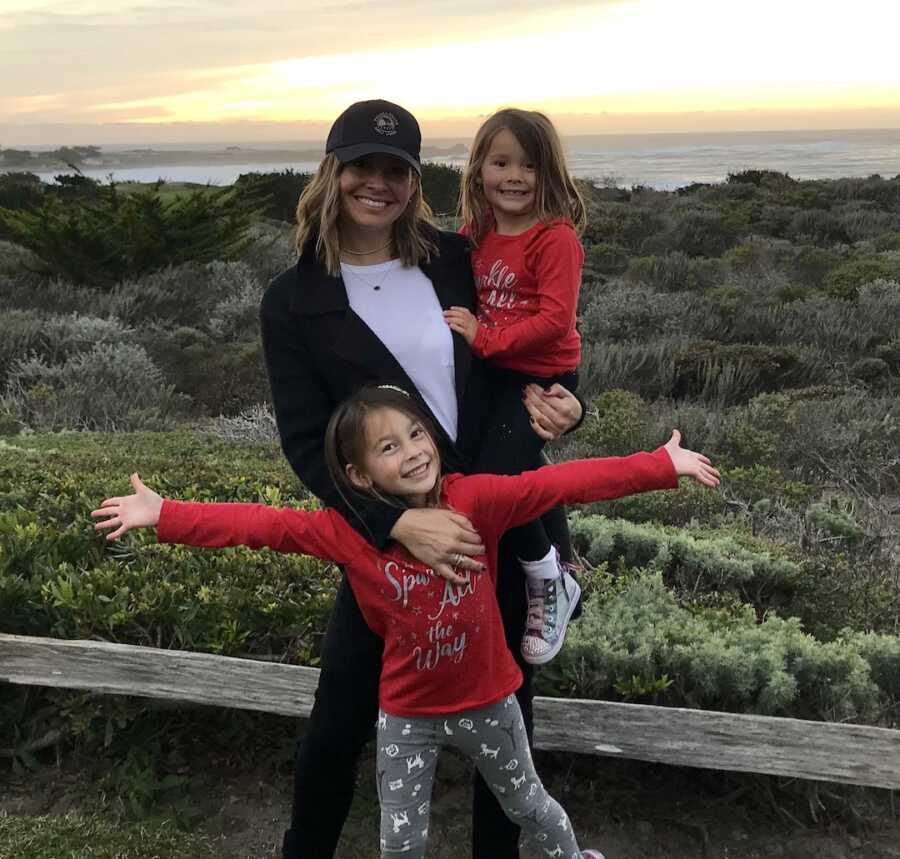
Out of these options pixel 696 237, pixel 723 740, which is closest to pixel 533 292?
pixel 723 740

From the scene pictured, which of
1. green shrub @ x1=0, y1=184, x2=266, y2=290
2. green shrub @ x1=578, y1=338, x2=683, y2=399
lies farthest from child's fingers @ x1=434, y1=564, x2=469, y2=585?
green shrub @ x1=0, y1=184, x2=266, y2=290

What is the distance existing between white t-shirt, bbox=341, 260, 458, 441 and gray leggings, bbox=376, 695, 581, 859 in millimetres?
753

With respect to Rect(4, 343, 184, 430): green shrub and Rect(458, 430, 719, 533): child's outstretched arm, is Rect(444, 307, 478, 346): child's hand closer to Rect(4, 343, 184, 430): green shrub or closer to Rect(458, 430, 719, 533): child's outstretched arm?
Rect(458, 430, 719, 533): child's outstretched arm

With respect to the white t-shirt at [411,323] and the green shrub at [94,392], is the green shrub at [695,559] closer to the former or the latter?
the white t-shirt at [411,323]

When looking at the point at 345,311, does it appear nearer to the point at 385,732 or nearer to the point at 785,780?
the point at 385,732

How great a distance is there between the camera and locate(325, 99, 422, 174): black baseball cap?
2258 millimetres

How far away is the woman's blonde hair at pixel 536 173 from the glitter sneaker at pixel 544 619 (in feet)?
3.45

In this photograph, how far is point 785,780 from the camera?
3.47 m

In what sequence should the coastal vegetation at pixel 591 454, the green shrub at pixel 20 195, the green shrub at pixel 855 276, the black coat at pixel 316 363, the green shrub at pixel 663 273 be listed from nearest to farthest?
the black coat at pixel 316 363 → the coastal vegetation at pixel 591 454 → the green shrub at pixel 855 276 → the green shrub at pixel 663 273 → the green shrub at pixel 20 195

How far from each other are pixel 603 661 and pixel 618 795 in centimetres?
56

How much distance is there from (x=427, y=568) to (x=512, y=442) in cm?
46

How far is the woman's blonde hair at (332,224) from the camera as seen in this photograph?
2336 millimetres

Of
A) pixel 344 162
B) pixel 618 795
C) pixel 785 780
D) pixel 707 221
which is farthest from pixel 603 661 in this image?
pixel 707 221

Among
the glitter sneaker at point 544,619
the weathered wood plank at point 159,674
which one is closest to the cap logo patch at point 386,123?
the glitter sneaker at point 544,619
